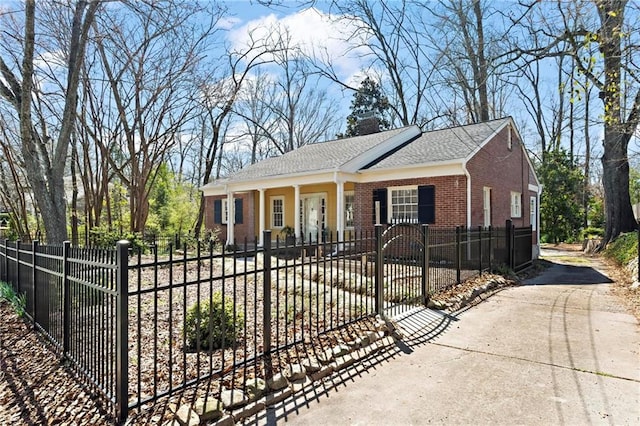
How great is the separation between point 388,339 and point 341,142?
584 inches

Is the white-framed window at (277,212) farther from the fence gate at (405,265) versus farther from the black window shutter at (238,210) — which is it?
the fence gate at (405,265)

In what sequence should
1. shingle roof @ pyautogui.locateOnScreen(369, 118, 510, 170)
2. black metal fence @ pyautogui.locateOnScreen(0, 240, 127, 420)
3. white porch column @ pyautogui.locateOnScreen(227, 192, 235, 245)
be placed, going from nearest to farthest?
black metal fence @ pyautogui.locateOnScreen(0, 240, 127, 420) → shingle roof @ pyautogui.locateOnScreen(369, 118, 510, 170) → white porch column @ pyautogui.locateOnScreen(227, 192, 235, 245)

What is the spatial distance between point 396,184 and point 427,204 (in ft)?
4.47

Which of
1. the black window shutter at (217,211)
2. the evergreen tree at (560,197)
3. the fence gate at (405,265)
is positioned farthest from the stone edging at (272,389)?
the evergreen tree at (560,197)

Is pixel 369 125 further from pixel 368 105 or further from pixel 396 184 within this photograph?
A: pixel 368 105

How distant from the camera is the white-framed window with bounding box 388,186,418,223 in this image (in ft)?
43.3

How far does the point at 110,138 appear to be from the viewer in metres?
16.1

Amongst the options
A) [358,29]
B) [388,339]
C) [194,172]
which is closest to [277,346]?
[388,339]

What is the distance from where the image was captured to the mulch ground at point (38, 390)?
309 centimetres

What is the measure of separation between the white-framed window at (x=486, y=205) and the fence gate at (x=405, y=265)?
7649 millimetres

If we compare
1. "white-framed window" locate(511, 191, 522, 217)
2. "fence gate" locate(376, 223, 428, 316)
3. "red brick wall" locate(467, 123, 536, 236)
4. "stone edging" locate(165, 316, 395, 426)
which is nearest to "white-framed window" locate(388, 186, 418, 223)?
"red brick wall" locate(467, 123, 536, 236)

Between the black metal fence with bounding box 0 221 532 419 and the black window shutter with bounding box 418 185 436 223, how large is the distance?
490 centimetres

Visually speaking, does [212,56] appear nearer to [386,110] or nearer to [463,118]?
[463,118]

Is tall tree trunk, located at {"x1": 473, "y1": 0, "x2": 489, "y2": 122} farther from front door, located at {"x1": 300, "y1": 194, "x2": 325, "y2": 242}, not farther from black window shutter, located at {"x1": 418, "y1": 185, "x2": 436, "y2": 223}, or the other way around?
front door, located at {"x1": 300, "y1": 194, "x2": 325, "y2": 242}
